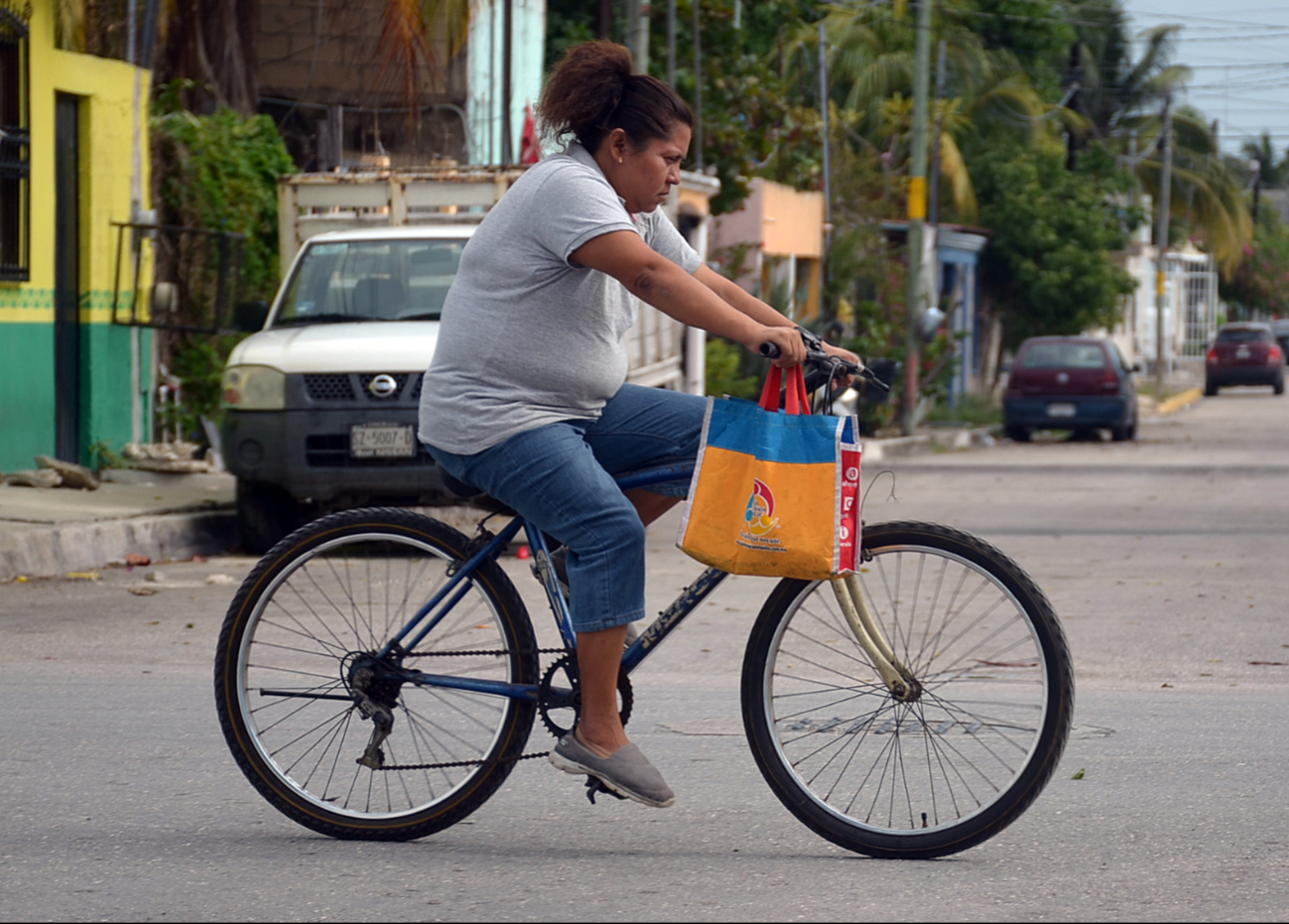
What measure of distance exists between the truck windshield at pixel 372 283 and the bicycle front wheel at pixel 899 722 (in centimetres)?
737

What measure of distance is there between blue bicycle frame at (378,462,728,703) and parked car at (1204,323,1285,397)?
151 ft

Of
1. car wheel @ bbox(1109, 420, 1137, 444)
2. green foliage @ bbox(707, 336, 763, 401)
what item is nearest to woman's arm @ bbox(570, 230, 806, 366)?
green foliage @ bbox(707, 336, 763, 401)

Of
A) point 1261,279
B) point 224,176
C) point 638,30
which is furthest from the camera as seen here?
point 1261,279

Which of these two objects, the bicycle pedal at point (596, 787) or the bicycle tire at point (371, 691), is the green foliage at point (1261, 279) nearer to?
the bicycle tire at point (371, 691)

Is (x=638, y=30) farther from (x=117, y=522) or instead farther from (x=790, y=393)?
(x=790, y=393)

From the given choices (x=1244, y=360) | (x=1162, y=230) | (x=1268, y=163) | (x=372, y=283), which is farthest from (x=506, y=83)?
(x=1268, y=163)

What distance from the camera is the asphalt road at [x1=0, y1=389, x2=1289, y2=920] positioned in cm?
383

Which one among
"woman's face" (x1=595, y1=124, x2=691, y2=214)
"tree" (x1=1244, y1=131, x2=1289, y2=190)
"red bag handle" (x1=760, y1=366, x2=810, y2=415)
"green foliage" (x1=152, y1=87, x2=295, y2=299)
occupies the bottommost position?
"red bag handle" (x1=760, y1=366, x2=810, y2=415)

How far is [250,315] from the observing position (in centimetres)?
1109

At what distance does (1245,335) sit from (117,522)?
42.3 metres

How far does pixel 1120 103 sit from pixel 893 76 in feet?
49.8

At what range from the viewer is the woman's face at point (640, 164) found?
4.16 metres

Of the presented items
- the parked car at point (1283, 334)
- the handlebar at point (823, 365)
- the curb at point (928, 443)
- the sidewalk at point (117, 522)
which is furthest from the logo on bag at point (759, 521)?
the parked car at point (1283, 334)

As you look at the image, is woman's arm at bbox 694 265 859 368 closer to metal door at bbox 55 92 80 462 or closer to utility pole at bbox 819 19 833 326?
metal door at bbox 55 92 80 462
